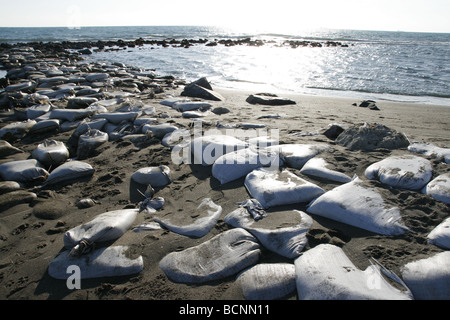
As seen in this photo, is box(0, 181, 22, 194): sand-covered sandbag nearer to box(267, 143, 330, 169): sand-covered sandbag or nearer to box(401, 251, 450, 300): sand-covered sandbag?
box(267, 143, 330, 169): sand-covered sandbag

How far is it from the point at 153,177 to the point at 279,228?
130cm

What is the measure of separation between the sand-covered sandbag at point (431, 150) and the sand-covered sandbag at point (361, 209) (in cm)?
96

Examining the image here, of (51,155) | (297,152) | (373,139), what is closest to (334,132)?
(373,139)

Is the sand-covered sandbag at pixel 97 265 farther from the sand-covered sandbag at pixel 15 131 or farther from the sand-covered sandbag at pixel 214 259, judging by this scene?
the sand-covered sandbag at pixel 15 131

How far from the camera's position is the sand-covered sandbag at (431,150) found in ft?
8.10

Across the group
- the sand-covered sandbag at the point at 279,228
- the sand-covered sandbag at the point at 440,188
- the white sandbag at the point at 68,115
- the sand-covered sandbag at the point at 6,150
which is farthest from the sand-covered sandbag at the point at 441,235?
the white sandbag at the point at 68,115

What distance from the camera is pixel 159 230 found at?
190 centimetres

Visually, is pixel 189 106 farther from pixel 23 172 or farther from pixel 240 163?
pixel 23 172

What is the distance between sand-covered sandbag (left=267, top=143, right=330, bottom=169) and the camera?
8.54 feet

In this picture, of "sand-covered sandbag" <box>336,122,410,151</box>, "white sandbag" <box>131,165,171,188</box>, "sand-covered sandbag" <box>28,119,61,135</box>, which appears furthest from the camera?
"sand-covered sandbag" <box>28,119,61,135</box>

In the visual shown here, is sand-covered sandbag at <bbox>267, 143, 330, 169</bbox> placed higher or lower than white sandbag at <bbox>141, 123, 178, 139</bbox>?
lower

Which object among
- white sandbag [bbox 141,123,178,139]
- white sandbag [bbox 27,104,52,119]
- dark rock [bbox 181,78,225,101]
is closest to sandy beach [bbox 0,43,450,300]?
white sandbag [bbox 141,123,178,139]

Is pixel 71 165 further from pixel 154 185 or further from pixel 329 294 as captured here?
pixel 329 294

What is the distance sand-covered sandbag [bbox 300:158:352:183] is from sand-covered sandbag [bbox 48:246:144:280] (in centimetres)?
156
